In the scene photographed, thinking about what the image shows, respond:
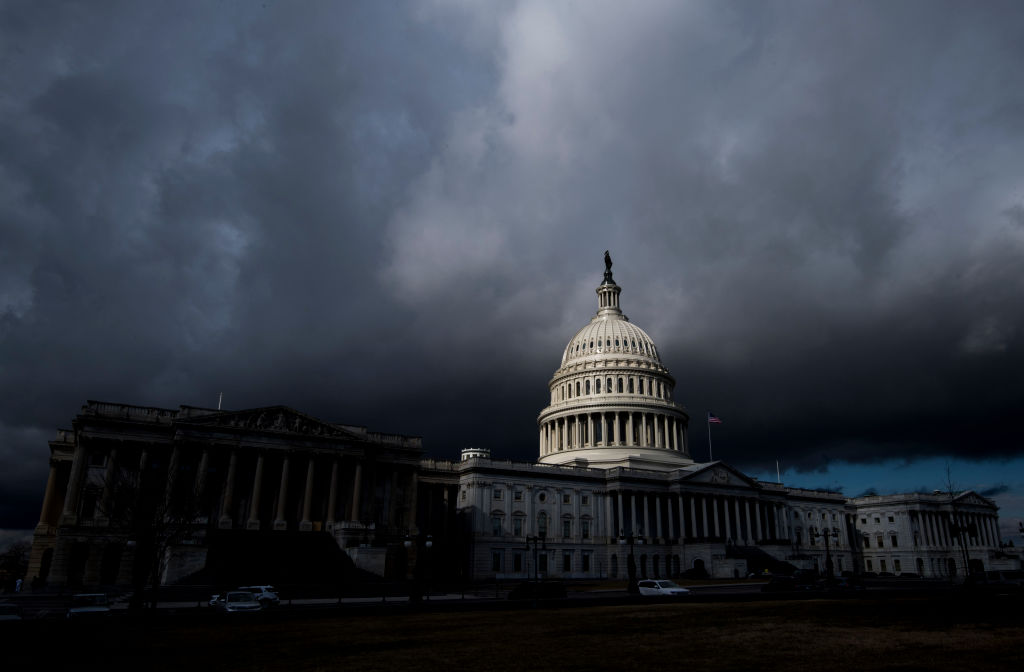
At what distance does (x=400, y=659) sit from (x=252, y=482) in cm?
6006

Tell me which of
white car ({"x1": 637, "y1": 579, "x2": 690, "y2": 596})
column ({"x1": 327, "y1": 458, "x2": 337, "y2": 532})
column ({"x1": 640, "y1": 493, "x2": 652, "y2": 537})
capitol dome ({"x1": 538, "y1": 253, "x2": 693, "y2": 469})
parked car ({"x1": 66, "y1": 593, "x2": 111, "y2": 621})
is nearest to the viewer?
parked car ({"x1": 66, "y1": 593, "x2": 111, "y2": 621})

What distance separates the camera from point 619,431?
112 meters

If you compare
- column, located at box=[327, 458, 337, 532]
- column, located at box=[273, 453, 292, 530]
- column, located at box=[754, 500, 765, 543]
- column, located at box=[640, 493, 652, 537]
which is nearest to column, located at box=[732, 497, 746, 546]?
column, located at box=[754, 500, 765, 543]

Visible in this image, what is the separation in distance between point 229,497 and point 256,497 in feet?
8.18

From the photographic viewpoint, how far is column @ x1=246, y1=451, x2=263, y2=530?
2608 inches

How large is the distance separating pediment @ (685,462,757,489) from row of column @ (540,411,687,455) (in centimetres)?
1173

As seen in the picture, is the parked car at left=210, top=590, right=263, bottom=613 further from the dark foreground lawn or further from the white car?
the white car

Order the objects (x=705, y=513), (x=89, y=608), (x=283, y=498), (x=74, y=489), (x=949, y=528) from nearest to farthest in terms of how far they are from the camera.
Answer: (x=89, y=608) < (x=74, y=489) < (x=283, y=498) < (x=705, y=513) < (x=949, y=528)

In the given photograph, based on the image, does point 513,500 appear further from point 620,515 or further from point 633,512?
point 633,512

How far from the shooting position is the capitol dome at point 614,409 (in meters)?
111

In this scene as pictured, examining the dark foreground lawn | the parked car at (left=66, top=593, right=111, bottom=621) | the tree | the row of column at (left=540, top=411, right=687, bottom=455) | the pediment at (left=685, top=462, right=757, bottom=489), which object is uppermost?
the row of column at (left=540, top=411, right=687, bottom=455)

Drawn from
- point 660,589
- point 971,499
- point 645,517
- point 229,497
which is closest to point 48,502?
point 229,497

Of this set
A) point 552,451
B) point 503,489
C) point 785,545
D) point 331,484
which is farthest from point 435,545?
point 785,545

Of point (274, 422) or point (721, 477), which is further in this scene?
point (721, 477)
